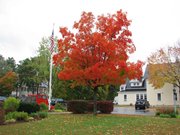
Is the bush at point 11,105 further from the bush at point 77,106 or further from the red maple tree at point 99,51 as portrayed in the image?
the bush at point 77,106

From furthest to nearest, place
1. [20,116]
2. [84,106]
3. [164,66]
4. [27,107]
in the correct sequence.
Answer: [164,66] → [84,106] → [27,107] → [20,116]

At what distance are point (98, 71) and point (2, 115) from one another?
879 cm

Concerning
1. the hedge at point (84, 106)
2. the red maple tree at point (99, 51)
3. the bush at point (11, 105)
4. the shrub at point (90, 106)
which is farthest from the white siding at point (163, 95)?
the bush at point (11, 105)

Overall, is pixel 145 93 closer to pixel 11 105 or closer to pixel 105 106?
pixel 105 106

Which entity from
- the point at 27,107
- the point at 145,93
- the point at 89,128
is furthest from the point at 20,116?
the point at 145,93

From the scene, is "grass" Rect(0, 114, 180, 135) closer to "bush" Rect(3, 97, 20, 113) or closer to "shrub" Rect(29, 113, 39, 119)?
"shrub" Rect(29, 113, 39, 119)

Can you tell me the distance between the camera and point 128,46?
23.4 metres

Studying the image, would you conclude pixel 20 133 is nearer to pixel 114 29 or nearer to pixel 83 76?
pixel 83 76

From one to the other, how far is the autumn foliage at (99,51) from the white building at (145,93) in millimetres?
30867

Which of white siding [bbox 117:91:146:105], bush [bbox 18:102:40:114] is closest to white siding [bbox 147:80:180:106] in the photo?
white siding [bbox 117:91:146:105]

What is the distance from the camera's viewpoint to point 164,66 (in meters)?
45.1

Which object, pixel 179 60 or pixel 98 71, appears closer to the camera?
pixel 98 71

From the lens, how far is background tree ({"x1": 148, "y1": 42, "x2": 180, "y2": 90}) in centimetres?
4441

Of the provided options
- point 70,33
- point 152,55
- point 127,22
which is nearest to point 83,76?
point 70,33
